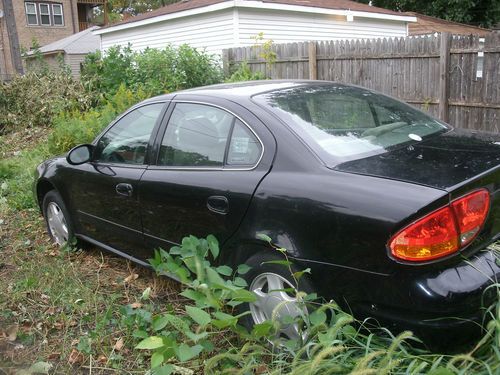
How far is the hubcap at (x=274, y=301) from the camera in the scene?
2.76m

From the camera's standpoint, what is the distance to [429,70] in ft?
27.8

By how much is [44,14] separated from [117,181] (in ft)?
116

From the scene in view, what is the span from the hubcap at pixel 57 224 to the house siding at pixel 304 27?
28.8 feet

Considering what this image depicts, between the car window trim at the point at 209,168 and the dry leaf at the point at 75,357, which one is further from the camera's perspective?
the dry leaf at the point at 75,357

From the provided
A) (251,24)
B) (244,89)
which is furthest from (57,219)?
(251,24)

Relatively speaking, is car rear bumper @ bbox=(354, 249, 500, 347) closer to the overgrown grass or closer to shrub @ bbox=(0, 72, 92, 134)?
Result: the overgrown grass

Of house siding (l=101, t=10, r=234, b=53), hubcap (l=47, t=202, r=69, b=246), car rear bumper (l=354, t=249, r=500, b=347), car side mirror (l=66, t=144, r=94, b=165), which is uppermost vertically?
house siding (l=101, t=10, r=234, b=53)

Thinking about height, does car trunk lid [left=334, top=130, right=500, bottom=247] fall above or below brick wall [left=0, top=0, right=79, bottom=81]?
below

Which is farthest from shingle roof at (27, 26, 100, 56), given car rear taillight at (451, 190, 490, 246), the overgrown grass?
car rear taillight at (451, 190, 490, 246)

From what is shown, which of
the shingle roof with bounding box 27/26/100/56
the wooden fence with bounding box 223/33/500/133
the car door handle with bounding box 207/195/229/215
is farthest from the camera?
the shingle roof with bounding box 27/26/100/56

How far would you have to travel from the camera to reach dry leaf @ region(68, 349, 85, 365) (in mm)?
3242

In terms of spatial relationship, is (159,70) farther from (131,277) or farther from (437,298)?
(437,298)

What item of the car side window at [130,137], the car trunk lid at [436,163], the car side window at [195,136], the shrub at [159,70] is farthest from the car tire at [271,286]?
the shrub at [159,70]

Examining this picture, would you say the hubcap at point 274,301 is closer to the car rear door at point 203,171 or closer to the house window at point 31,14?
the car rear door at point 203,171
